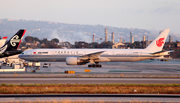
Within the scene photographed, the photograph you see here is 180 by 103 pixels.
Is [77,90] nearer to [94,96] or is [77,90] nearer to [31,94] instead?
[94,96]

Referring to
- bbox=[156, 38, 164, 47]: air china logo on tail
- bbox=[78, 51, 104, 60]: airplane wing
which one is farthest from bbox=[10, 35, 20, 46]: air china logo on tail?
bbox=[156, 38, 164, 47]: air china logo on tail

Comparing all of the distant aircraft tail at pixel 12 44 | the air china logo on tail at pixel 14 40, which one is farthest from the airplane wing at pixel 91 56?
the air china logo on tail at pixel 14 40

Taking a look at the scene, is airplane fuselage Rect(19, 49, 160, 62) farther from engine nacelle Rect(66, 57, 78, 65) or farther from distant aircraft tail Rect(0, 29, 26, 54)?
distant aircraft tail Rect(0, 29, 26, 54)

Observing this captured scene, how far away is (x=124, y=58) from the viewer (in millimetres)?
52469

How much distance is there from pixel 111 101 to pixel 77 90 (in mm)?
5588

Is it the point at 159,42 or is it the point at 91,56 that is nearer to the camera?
the point at 91,56

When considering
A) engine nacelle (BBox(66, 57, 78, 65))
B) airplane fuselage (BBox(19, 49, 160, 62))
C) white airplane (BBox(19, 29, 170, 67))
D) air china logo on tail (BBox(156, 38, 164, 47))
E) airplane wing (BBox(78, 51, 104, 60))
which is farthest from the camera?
air china logo on tail (BBox(156, 38, 164, 47))

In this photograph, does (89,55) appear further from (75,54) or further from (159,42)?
(159,42)

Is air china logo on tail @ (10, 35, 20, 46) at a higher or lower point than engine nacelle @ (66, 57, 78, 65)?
higher

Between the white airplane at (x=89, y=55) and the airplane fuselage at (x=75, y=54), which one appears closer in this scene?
the white airplane at (x=89, y=55)

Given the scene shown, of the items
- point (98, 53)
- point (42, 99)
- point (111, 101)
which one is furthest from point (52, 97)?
point (98, 53)

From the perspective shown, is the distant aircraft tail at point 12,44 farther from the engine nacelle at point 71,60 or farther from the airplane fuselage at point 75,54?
the airplane fuselage at point 75,54

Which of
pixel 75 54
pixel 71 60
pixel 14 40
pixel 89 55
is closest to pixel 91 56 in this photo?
pixel 89 55

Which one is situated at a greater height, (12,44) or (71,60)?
(12,44)
